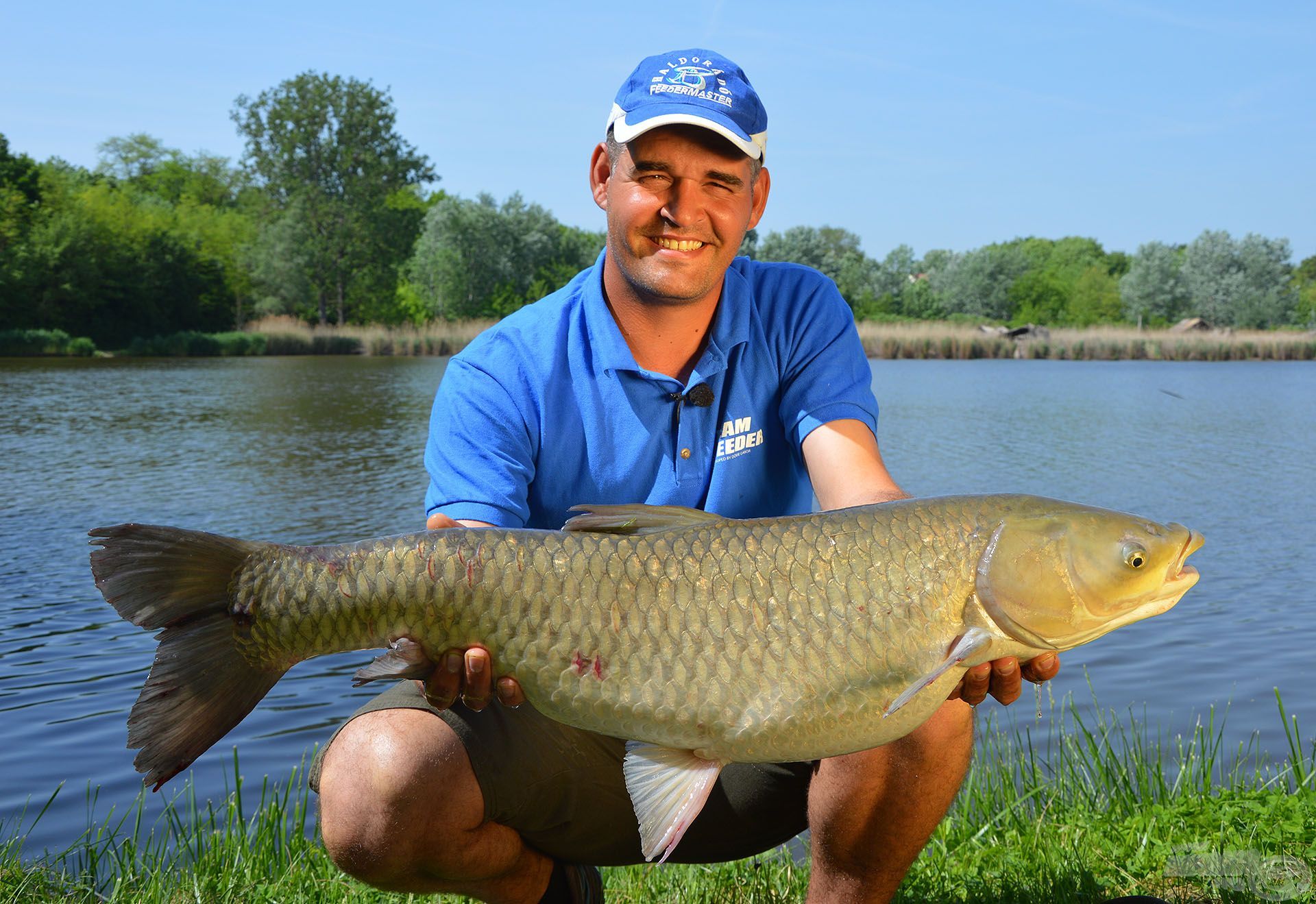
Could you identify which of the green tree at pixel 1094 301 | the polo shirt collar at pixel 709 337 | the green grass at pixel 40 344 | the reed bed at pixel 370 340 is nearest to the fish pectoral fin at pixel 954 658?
the polo shirt collar at pixel 709 337

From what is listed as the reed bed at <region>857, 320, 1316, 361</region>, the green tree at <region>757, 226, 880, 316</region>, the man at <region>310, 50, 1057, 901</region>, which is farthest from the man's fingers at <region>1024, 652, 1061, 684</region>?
the green tree at <region>757, 226, 880, 316</region>

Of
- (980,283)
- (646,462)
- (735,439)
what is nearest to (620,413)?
(646,462)

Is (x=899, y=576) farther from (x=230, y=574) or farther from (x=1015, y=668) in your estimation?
(x=230, y=574)

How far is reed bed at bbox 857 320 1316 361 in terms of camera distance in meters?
38.8

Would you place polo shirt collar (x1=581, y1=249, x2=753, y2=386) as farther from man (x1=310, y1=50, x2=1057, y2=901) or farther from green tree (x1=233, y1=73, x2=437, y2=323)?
green tree (x1=233, y1=73, x2=437, y2=323)

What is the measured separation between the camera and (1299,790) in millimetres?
2895

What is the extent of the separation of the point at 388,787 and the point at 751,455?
1.07 meters

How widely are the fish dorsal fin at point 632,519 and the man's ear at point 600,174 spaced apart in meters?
1.00

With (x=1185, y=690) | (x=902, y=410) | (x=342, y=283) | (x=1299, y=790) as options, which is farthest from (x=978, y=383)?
(x=342, y=283)

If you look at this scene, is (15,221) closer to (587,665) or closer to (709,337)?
(709,337)

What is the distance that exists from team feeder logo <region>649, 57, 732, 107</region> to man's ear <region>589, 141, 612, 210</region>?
0.24 meters

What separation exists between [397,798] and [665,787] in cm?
52

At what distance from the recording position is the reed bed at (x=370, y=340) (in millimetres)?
42156

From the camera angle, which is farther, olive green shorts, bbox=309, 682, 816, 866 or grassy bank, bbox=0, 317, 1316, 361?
grassy bank, bbox=0, 317, 1316, 361
